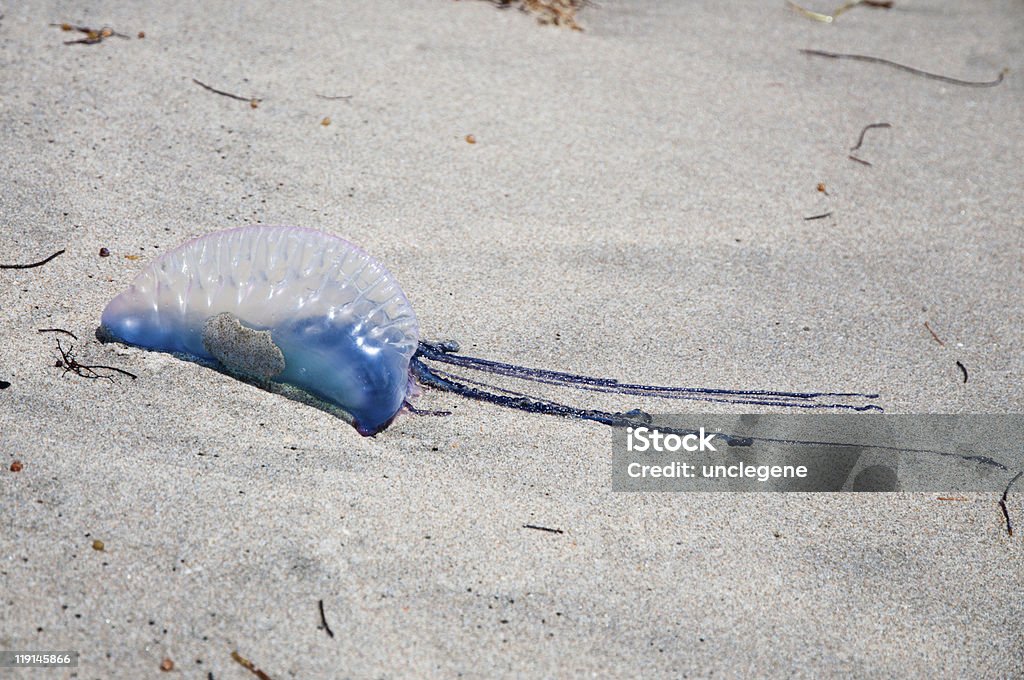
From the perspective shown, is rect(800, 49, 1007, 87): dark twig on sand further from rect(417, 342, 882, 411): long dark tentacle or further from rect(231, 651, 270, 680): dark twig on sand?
rect(231, 651, 270, 680): dark twig on sand

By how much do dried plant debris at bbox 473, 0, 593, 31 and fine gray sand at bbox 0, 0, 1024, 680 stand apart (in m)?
0.05

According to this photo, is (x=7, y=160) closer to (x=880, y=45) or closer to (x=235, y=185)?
(x=235, y=185)

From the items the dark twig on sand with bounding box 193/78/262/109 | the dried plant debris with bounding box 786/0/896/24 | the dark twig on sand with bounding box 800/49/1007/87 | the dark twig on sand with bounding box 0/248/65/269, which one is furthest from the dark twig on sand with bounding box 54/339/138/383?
the dried plant debris with bounding box 786/0/896/24

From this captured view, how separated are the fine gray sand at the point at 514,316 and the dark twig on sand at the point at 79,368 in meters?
0.02

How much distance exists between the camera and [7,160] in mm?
2451

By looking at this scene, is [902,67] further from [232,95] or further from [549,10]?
[232,95]

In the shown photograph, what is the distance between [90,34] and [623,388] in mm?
1992

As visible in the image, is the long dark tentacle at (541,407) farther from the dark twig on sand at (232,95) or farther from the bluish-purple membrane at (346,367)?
the dark twig on sand at (232,95)

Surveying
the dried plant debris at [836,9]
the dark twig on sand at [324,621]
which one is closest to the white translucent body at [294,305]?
the dark twig on sand at [324,621]

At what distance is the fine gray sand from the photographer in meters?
1.67

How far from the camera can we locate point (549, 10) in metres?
3.45

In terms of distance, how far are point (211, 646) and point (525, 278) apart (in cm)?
125

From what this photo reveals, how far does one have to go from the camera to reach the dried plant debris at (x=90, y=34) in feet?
9.37

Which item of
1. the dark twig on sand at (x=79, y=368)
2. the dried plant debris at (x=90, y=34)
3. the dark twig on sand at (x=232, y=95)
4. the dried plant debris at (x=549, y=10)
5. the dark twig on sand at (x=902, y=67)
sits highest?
the dried plant debris at (x=549, y=10)
